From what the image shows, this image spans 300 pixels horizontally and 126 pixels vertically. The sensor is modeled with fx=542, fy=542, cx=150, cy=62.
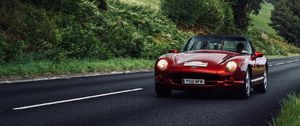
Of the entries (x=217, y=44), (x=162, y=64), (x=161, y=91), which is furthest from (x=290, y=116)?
(x=217, y=44)

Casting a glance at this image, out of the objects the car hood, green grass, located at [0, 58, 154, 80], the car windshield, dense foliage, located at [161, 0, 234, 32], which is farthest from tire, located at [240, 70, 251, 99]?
dense foliage, located at [161, 0, 234, 32]

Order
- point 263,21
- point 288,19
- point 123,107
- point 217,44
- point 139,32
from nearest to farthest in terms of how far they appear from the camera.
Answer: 1. point 123,107
2. point 217,44
3. point 139,32
4. point 288,19
5. point 263,21

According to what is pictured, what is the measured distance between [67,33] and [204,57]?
13.7m

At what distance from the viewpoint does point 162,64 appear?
11336 mm

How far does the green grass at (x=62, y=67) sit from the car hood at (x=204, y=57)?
21.3 ft

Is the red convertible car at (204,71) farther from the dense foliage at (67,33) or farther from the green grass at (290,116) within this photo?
the dense foliage at (67,33)

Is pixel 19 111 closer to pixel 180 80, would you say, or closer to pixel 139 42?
pixel 180 80

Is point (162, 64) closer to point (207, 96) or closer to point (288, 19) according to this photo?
point (207, 96)

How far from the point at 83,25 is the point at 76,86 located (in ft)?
45.1

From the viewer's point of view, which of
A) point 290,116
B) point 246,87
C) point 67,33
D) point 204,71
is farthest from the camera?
point 67,33

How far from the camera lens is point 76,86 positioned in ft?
46.0

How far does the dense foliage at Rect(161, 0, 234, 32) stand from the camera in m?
43.5

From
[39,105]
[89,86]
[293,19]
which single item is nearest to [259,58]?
[89,86]

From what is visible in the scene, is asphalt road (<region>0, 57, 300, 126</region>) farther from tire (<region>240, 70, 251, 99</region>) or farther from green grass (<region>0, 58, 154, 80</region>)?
green grass (<region>0, 58, 154, 80</region>)
